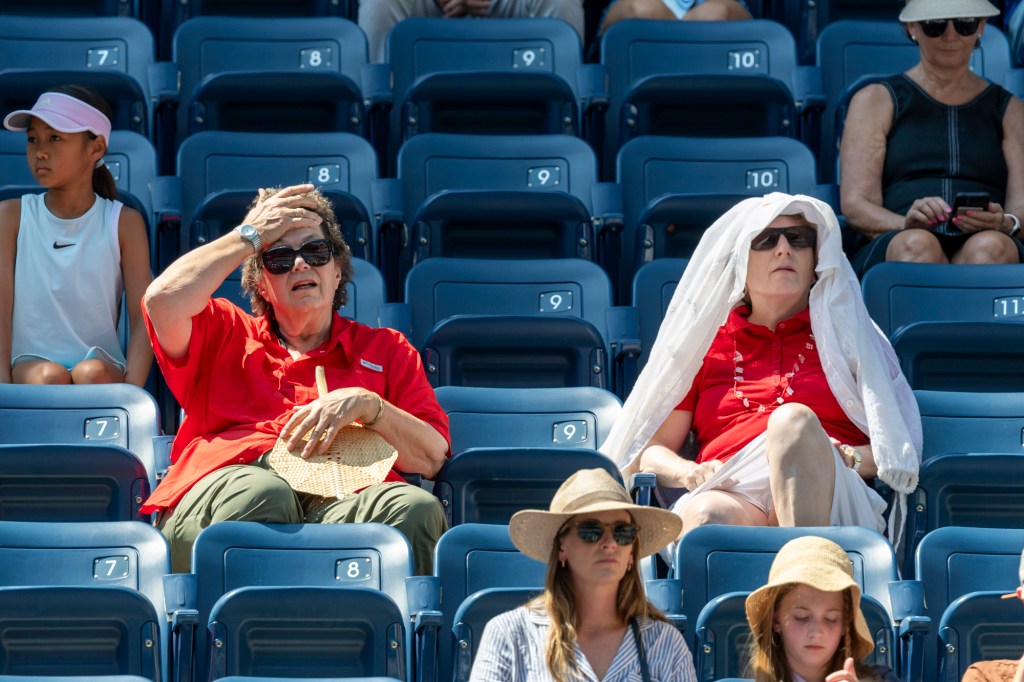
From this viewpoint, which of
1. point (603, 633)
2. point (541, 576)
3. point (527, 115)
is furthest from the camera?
point (527, 115)

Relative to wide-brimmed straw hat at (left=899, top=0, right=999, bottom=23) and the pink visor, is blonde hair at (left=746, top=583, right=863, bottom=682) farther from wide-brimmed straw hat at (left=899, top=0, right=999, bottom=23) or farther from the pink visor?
wide-brimmed straw hat at (left=899, top=0, right=999, bottom=23)

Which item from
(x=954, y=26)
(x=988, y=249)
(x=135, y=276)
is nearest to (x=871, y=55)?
→ (x=954, y=26)

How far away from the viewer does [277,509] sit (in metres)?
4.42

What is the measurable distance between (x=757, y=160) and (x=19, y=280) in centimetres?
235

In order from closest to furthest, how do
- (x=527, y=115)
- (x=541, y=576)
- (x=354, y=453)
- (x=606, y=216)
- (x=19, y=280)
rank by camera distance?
(x=541, y=576) → (x=354, y=453) → (x=19, y=280) → (x=606, y=216) → (x=527, y=115)

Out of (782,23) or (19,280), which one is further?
(782,23)

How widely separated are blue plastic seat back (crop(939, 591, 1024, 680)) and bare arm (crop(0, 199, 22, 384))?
8.68 feet

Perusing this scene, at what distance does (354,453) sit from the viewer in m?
4.62

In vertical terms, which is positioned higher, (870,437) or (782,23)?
(782,23)

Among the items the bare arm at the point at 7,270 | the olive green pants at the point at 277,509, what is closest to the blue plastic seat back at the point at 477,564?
the olive green pants at the point at 277,509

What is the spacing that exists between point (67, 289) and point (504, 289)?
123cm

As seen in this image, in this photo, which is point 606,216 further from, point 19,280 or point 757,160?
point 19,280

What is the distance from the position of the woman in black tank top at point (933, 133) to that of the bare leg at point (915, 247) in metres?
0.20

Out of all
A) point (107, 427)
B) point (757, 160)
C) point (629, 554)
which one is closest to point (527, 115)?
point (757, 160)
